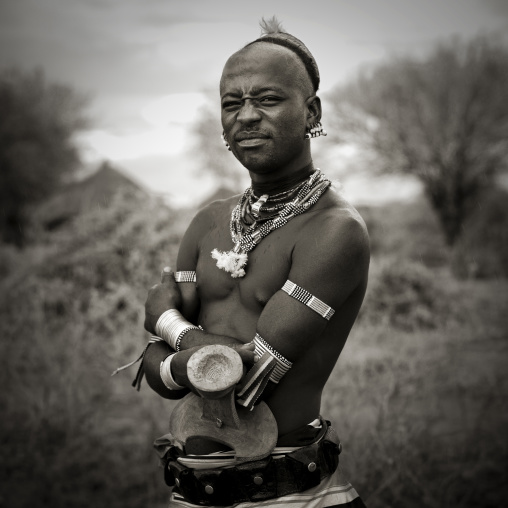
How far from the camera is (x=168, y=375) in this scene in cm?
220

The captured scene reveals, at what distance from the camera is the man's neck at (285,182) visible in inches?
94.5

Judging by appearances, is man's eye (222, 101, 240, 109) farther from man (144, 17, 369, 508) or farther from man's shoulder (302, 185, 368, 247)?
man's shoulder (302, 185, 368, 247)

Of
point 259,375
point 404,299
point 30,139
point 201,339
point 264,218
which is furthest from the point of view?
point 30,139

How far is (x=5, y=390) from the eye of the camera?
624 cm

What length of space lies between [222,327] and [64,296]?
5979 mm

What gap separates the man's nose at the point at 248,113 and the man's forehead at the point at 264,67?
79 millimetres

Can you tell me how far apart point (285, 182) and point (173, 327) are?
2.38ft

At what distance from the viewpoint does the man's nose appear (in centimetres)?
225

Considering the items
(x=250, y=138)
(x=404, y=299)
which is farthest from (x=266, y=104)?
(x=404, y=299)

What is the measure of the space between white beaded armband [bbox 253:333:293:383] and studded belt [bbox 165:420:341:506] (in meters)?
0.37

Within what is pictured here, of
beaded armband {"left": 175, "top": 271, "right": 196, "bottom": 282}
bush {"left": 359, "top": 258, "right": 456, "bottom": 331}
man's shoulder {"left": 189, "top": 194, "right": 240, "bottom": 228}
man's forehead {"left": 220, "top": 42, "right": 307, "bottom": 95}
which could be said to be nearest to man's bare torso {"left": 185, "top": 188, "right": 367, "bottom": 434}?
beaded armband {"left": 175, "top": 271, "right": 196, "bottom": 282}

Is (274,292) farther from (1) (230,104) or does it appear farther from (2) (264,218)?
(1) (230,104)

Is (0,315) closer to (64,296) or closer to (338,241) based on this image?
(64,296)

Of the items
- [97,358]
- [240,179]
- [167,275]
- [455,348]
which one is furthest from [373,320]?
[167,275]
